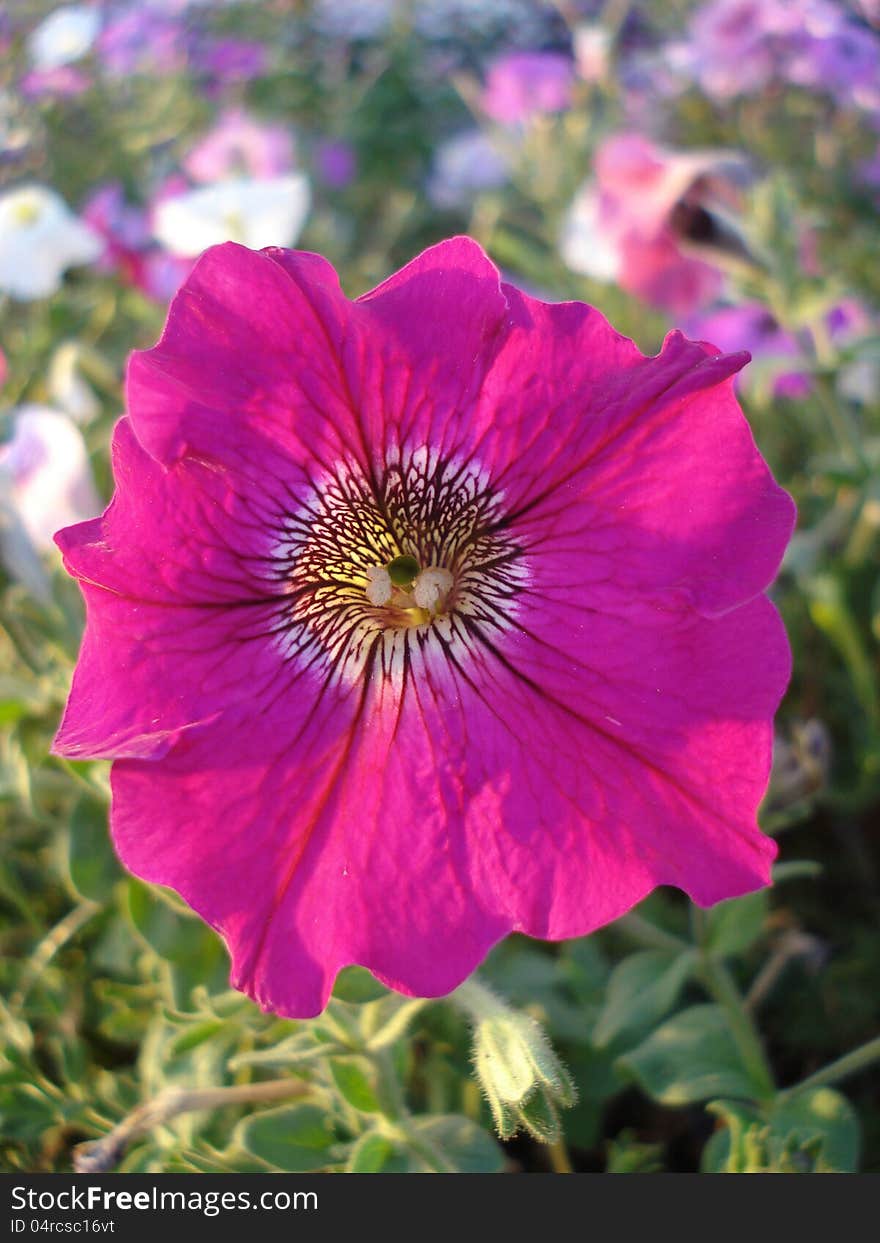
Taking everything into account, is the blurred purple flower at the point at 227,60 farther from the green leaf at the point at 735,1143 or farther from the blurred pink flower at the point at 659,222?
the green leaf at the point at 735,1143

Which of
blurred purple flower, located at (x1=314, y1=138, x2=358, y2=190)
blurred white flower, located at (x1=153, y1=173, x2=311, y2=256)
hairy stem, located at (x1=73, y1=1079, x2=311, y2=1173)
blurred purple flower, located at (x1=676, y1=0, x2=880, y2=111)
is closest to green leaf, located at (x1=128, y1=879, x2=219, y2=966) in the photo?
hairy stem, located at (x1=73, y1=1079, x2=311, y2=1173)

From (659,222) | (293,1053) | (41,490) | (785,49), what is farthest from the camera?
(785,49)

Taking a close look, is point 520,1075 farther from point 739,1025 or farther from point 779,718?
point 779,718

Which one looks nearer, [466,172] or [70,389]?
[70,389]

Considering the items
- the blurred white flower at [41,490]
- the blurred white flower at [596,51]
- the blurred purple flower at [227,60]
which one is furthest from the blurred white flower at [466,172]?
the blurred white flower at [41,490]

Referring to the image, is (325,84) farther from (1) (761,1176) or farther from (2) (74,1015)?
(1) (761,1176)

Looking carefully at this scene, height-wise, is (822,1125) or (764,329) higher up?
(764,329)

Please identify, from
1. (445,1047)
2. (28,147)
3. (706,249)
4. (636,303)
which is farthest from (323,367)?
(28,147)

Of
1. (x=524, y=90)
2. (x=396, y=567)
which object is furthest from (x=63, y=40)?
(x=396, y=567)

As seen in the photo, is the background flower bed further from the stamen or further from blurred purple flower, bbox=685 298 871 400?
the stamen
